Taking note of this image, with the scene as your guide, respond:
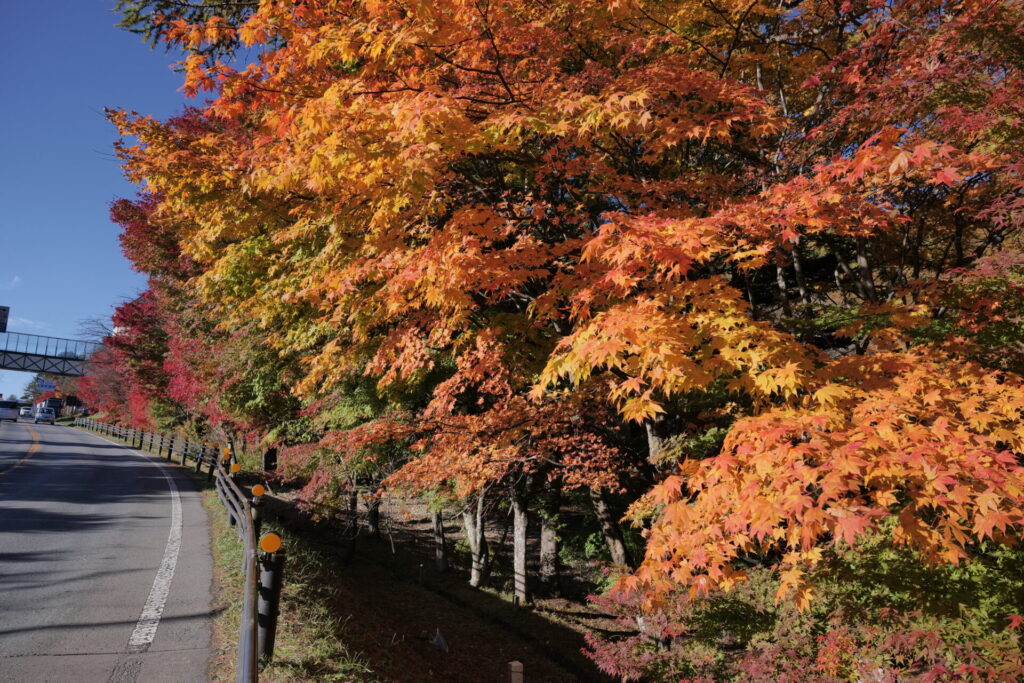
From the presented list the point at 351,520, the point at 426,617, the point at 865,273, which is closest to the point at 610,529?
the point at 426,617

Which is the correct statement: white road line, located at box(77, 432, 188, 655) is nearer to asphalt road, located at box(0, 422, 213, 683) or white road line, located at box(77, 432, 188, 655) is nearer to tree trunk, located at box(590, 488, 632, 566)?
asphalt road, located at box(0, 422, 213, 683)

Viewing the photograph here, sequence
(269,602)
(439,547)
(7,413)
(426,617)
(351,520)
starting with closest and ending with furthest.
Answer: (269,602) → (426,617) → (351,520) → (439,547) → (7,413)

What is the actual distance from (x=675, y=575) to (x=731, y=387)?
5.81 feet

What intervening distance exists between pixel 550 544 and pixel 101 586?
460 inches

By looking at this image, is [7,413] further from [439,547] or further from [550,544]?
[550,544]

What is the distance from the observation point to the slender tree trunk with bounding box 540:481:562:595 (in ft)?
48.5

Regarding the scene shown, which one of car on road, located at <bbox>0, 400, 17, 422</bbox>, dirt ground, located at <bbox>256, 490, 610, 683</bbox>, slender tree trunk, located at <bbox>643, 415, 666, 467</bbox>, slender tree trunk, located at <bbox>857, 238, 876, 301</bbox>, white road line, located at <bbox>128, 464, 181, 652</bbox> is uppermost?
slender tree trunk, located at <bbox>857, 238, 876, 301</bbox>

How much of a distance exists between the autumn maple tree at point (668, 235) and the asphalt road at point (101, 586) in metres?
3.48

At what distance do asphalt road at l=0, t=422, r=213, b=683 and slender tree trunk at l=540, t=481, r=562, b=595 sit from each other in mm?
8799

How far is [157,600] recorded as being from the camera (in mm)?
5527

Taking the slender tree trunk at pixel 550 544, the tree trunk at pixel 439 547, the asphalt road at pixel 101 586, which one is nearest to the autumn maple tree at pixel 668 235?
the asphalt road at pixel 101 586

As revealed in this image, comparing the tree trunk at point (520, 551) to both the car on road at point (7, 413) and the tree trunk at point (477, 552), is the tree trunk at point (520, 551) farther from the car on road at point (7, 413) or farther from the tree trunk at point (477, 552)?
the car on road at point (7, 413)

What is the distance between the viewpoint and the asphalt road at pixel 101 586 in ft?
13.7

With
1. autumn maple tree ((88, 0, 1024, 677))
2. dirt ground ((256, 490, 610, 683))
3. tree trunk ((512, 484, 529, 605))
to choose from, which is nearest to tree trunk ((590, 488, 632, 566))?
autumn maple tree ((88, 0, 1024, 677))
